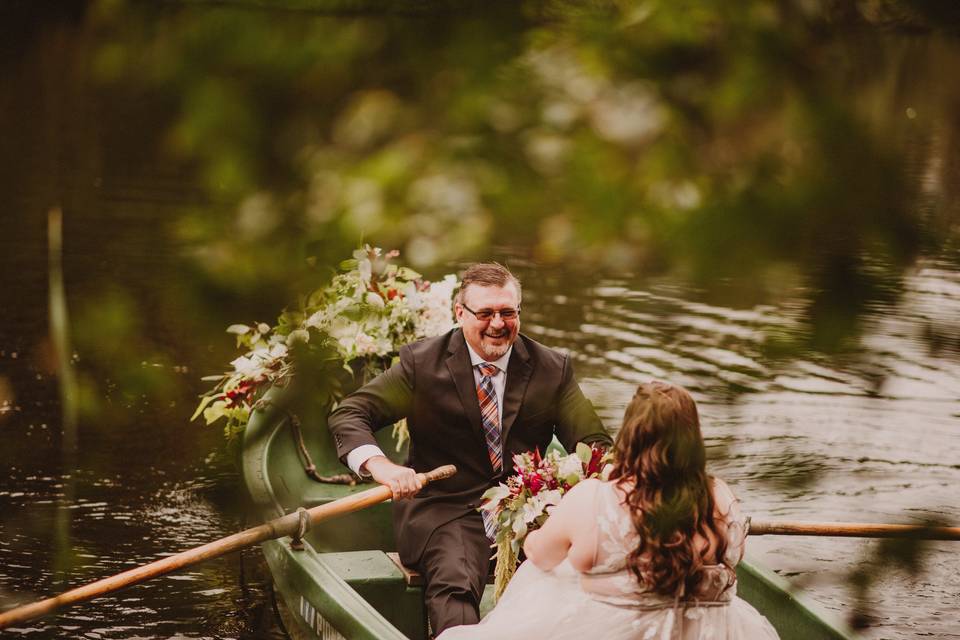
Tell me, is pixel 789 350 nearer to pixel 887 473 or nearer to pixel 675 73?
pixel 675 73

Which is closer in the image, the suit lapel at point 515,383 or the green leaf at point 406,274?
the suit lapel at point 515,383

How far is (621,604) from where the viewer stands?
3299mm

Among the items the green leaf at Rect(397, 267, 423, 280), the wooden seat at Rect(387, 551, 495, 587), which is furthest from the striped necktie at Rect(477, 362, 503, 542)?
the green leaf at Rect(397, 267, 423, 280)

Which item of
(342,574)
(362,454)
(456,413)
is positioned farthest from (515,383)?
(342,574)

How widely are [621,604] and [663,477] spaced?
0.46 metres

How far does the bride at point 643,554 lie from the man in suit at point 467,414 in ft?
3.46

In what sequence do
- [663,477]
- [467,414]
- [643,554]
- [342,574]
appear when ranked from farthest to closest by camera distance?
[342,574] < [467,414] < [643,554] < [663,477]

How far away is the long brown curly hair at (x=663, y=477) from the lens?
3035mm

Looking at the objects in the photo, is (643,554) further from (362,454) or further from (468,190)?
(468,190)

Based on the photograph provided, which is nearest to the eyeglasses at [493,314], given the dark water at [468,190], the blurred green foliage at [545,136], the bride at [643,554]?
the bride at [643,554]

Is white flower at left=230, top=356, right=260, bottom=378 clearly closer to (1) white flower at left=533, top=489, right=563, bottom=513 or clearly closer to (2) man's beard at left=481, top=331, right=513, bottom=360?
(2) man's beard at left=481, top=331, right=513, bottom=360

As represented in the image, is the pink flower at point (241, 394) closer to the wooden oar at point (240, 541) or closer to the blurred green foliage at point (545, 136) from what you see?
the wooden oar at point (240, 541)

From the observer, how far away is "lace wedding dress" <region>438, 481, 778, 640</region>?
321 centimetres

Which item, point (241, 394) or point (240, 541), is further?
point (241, 394)
